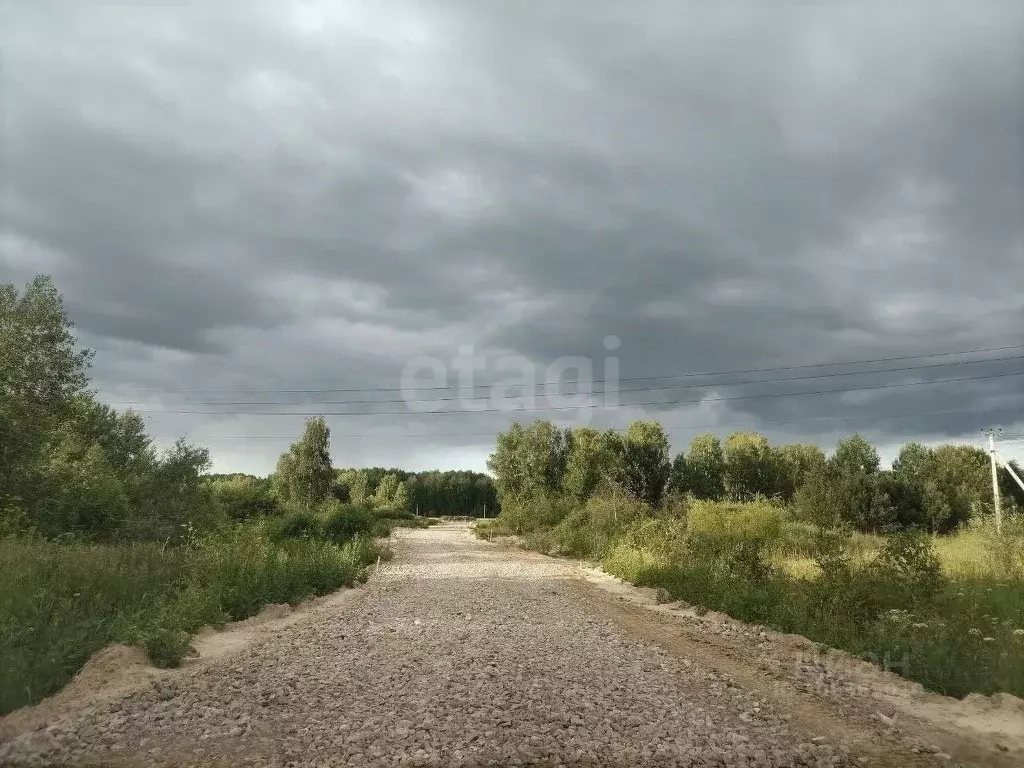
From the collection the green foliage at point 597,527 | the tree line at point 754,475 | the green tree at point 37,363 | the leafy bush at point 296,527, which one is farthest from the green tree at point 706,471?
the green tree at point 37,363

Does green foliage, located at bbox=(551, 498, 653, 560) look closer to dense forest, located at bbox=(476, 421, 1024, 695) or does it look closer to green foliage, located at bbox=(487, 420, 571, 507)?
dense forest, located at bbox=(476, 421, 1024, 695)

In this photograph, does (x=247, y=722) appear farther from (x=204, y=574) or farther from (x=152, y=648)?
(x=204, y=574)

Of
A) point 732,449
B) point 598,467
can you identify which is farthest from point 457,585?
point 732,449

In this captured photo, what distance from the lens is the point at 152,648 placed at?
337 inches

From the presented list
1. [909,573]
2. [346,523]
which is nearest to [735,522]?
[909,573]

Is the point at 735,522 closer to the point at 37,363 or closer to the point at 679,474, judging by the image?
the point at 37,363

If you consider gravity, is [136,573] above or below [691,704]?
above

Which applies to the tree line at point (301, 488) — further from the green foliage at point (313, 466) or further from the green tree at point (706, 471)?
the green tree at point (706, 471)

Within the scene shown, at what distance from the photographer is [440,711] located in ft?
21.7

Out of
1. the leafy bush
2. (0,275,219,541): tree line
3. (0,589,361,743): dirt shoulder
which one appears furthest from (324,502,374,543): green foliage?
(0,589,361,743): dirt shoulder

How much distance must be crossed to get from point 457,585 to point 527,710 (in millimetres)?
12721

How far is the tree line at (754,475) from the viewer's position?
41312 millimetres

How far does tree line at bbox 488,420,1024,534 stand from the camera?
1626 inches

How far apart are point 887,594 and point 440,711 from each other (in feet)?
26.8
